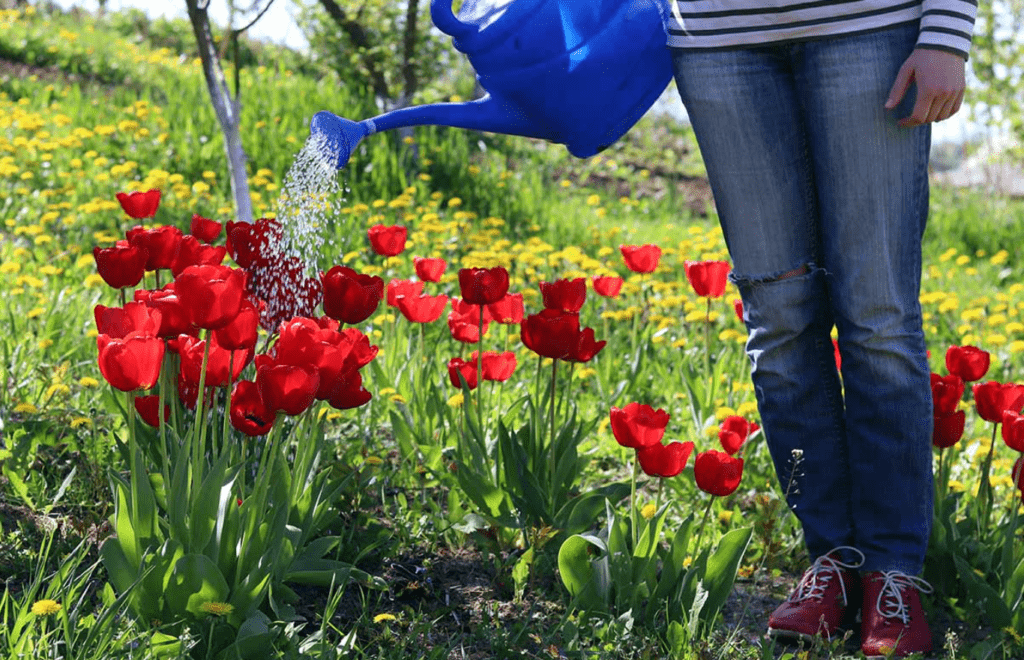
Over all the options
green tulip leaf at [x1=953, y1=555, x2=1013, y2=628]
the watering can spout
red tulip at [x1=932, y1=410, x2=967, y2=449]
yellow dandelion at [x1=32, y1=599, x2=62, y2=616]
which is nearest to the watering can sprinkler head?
the watering can spout

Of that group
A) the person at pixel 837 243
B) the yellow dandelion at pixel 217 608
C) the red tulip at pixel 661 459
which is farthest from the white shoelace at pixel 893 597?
the yellow dandelion at pixel 217 608

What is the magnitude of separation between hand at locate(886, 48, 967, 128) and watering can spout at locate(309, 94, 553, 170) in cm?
61

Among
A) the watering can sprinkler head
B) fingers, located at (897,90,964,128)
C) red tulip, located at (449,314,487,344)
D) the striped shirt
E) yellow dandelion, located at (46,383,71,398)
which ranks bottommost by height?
yellow dandelion, located at (46,383,71,398)

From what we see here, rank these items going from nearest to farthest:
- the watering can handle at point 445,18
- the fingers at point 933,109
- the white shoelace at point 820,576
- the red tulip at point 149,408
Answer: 1. the fingers at point 933,109
2. the red tulip at point 149,408
3. the watering can handle at point 445,18
4. the white shoelace at point 820,576

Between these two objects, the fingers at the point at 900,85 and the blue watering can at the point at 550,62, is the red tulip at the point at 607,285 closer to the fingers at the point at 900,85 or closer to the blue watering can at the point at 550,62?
the blue watering can at the point at 550,62

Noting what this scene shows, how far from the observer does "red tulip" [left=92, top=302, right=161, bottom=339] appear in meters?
1.47

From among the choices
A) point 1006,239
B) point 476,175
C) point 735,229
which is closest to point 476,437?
point 735,229

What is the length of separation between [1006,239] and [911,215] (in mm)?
4727

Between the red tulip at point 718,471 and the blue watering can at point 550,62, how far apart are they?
0.62 m

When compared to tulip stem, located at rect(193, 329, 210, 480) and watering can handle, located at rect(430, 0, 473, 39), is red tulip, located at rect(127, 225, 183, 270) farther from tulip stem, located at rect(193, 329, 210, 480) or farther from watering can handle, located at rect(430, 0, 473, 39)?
watering can handle, located at rect(430, 0, 473, 39)

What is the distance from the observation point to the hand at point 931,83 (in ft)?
5.22

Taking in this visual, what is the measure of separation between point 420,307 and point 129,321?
780 mm

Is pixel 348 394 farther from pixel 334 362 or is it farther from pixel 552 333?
pixel 552 333

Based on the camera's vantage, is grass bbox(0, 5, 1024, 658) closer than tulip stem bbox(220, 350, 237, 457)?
No
